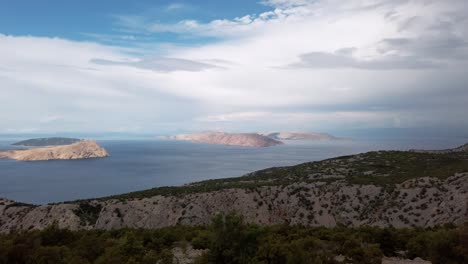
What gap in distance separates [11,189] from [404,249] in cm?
11850

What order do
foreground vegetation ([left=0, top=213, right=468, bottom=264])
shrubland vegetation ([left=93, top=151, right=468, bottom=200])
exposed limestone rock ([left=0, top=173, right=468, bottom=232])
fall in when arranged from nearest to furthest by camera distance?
1. foreground vegetation ([left=0, top=213, right=468, bottom=264])
2. exposed limestone rock ([left=0, top=173, right=468, bottom=232])
3. shrubland vegetation ([left=93, top=151, right=468, bottom=200])

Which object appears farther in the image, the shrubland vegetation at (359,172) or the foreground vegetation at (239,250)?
the shrubland vegetation at (359,172)

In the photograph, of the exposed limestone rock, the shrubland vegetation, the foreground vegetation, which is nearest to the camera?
the foreground vegetation

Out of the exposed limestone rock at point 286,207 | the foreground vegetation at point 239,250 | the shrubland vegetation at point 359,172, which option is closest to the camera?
the foreground vegetation at point 239,250

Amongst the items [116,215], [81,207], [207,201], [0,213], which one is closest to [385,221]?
[207,201]

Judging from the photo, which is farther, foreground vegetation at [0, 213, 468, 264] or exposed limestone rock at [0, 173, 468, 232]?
exposed limestone rock at [0, 173, 468, 232]

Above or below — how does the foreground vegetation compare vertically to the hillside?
above

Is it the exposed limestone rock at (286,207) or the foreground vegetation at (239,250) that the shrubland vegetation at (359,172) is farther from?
the foreground vegetation at (239,250)

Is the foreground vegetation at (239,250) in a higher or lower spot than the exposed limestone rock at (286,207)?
higher

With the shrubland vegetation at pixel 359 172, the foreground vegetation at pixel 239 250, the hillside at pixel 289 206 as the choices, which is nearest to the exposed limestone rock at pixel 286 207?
the hillside at pixel 289 206

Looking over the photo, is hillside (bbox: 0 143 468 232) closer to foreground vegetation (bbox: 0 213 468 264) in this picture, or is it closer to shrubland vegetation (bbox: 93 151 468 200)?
shrubland vegetation (bbox: 93 151 468 200)

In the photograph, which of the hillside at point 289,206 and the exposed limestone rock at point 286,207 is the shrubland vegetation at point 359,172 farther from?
the exposed limestone rock at point 286,207

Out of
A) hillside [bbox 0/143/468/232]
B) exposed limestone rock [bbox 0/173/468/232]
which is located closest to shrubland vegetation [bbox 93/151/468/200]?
hillside [bbox 0/143/468/232]

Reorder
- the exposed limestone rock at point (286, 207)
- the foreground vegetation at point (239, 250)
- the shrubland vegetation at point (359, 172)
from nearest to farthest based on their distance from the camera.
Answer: the foreground vegetation at point (239, 250), the exposed limestone rock at point (286, 207), the shrubland vegetation at point (359, 172)
